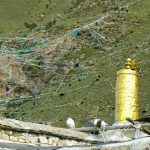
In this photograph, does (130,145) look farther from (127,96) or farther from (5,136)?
(127,96)

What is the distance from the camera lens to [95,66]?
51.8 m

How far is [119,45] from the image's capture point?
5559cm

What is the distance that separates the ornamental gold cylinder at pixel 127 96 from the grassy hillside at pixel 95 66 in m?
15.0

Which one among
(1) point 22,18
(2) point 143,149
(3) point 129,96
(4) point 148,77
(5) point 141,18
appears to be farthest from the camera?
(1) point 22,18

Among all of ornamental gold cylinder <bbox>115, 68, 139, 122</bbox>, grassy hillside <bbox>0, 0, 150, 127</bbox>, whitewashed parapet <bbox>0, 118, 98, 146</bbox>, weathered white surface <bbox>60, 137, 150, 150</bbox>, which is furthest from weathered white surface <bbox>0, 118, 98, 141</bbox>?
grassy hillside <bbox>0, 0, 150, 127</bbox>

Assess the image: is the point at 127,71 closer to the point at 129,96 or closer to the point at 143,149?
the point at 129,96

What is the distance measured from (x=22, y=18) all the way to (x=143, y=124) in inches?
3065

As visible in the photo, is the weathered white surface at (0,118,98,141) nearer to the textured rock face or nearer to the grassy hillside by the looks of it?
the grassy hillside

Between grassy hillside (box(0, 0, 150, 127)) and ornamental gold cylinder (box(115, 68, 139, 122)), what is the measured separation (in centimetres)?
1496

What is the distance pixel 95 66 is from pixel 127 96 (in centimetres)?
3435

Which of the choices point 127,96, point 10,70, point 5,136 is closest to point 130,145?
point 5,136

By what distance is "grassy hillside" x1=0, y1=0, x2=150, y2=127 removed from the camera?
4069 cm

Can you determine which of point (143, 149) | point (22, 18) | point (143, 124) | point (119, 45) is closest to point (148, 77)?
point (119, 45)

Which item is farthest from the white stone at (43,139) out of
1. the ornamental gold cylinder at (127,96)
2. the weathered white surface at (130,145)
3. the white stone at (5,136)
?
the weathered white surface at (130,145)
